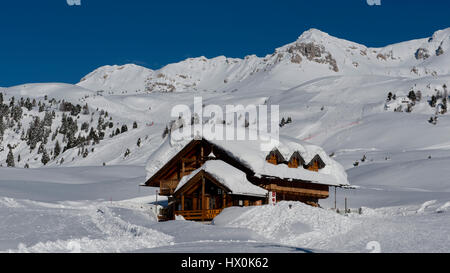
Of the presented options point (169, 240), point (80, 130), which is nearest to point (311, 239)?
point (169, 240)

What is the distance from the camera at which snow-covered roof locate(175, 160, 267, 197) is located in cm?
3014

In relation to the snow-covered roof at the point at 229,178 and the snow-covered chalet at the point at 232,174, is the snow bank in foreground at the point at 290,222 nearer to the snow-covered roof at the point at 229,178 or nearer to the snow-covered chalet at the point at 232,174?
the snow-covered roof at the point at 229,178

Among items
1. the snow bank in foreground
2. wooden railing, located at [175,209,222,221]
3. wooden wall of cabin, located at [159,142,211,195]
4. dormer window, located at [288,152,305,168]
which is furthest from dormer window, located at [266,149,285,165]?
the snow bank in foreground

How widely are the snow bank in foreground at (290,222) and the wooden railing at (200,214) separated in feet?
19.4

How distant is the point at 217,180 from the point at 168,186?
230 inches

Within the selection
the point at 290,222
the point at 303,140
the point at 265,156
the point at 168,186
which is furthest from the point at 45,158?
the point at 290,222

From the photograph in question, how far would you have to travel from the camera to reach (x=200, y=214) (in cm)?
3184

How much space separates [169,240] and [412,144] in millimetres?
57781

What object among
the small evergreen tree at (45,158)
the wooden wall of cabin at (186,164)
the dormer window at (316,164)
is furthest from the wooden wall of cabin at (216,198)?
the small evergreen tree at (45,158)

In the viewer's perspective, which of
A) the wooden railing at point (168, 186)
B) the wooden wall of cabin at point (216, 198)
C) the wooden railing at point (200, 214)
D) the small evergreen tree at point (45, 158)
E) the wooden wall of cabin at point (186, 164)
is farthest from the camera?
the small evergreen tree at point (45, 158)

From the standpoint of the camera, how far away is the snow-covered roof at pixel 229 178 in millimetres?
30141

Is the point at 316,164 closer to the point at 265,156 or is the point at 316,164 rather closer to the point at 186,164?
the point at 265,156

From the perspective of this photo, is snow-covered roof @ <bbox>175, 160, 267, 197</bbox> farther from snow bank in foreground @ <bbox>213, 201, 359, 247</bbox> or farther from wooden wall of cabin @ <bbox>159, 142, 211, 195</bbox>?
snow bank in foreground @ <bbox>213, 201, 359, 247</bbox>

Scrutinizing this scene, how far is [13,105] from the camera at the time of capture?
433 feet
